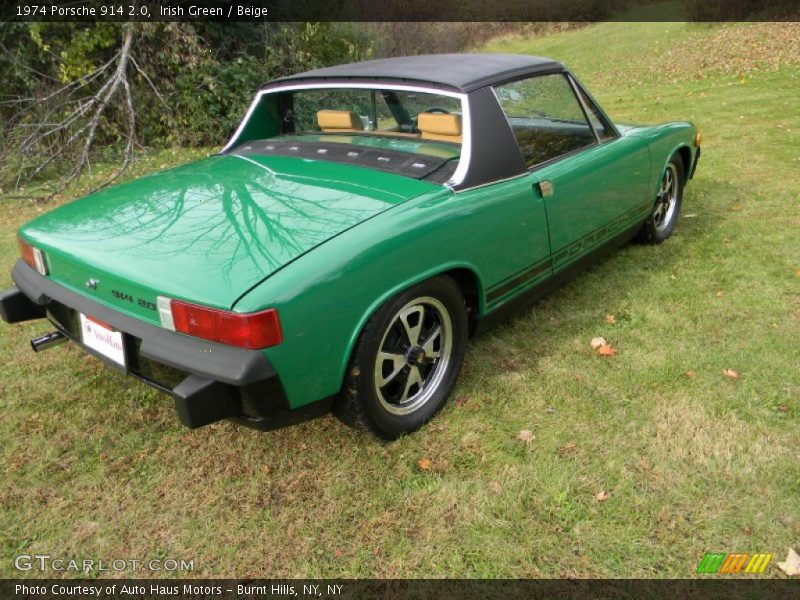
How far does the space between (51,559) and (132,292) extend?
960mm

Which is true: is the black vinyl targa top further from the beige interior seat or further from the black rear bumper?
the black rear bumper

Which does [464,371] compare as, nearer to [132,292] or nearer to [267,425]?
[267,425]

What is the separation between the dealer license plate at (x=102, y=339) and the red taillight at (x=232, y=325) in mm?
423

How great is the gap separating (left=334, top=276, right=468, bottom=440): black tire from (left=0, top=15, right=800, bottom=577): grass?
136 millimetres

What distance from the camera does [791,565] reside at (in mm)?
2074

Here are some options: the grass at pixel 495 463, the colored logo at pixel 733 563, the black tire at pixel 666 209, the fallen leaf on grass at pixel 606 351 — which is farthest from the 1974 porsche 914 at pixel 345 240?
the colored logo at pixel 733 563

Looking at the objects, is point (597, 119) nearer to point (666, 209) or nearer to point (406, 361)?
point (666, 209)

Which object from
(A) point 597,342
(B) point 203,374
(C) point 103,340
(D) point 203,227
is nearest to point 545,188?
(A) point 597,342

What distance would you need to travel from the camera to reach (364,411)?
8.07 ft

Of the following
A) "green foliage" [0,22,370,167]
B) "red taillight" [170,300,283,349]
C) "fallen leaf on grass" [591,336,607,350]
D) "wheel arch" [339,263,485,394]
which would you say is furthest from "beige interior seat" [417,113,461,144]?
"green foliage" [0,22,370,167]

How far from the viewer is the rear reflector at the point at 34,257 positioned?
8.57ft

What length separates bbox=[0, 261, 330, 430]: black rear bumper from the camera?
2.04m

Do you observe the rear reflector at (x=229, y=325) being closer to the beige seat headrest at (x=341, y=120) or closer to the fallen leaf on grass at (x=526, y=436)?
the fallen leaf on grass at (x=526, y=436)

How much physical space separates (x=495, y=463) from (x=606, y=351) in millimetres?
1101
